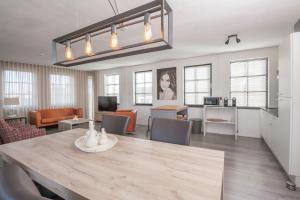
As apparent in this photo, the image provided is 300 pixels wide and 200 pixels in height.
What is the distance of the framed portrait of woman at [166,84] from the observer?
18.3 feet

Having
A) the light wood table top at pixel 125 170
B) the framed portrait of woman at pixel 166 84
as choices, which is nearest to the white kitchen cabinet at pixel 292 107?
the light wood table top at pixel 125 170

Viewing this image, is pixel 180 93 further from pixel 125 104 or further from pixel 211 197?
pixel 211 197

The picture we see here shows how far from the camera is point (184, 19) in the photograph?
2.52m

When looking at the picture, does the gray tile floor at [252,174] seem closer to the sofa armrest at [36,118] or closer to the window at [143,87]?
the window at [143,87]

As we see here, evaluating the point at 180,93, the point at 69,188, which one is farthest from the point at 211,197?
the point at 180,93

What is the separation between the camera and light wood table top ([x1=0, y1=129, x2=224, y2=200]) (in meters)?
0.78

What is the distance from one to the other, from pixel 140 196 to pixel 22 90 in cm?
685

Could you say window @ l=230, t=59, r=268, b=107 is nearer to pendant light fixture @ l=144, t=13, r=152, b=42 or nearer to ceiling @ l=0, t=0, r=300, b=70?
ceiling @ l=0, t=0, r=300, b=70

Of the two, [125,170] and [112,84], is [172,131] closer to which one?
[125,170]

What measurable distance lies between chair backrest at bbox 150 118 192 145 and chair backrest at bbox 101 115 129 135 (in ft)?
1.37

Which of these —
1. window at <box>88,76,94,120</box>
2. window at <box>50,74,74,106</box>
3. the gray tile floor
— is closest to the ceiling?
the gray tile floor

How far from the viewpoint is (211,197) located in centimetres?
73

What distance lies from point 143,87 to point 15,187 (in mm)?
6008

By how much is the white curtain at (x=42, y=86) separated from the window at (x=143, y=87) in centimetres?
286
